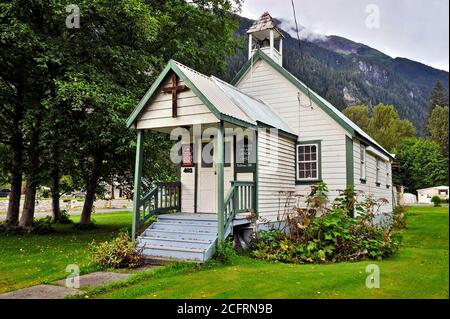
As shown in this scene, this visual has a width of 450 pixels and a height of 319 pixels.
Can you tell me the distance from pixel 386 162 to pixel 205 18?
41.8 ft

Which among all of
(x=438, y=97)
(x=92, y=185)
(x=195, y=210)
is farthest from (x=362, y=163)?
(x=438, y=97)

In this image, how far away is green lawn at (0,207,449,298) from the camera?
618 cm

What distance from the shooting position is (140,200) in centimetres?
1046

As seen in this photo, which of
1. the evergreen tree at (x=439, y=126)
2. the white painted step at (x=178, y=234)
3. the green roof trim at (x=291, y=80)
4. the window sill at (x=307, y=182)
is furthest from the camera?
the evergreen tree at (x=439, y=126)

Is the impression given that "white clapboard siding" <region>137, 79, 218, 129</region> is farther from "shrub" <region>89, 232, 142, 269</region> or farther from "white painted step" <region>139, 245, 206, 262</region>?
"shrub" <region>89, 232, 142, 269</region>

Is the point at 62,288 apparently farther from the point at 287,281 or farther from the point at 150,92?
the point at 150,92

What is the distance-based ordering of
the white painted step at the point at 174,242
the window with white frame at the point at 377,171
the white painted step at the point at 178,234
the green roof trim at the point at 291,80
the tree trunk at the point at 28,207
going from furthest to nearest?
the window with white frame at the point at 377,171, the tree trunk at the point at 28,207, the green roof trim at the point at 291,80, the white painted step at the point at 178,234, the white painted step at the point at 174,242

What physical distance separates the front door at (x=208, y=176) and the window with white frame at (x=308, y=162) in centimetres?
346

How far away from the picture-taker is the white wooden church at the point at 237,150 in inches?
371

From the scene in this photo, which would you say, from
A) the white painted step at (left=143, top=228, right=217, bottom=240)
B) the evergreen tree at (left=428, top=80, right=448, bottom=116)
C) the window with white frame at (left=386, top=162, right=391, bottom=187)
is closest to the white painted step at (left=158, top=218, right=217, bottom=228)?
the white painted step at (left=143, top=228, right=217, bottom=240)

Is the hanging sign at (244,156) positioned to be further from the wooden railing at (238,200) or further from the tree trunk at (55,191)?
the tree trunk at (55,191)

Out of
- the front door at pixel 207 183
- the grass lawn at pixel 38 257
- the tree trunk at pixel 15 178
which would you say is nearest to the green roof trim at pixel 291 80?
the front door at pixel 207 183
